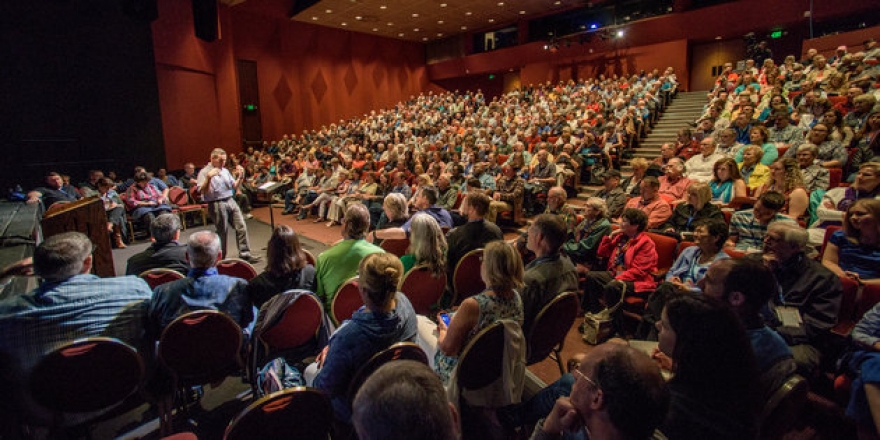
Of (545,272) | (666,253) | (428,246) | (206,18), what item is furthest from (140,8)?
(666,253)

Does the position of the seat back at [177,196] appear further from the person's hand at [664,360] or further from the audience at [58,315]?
the person's hand at [664,360]

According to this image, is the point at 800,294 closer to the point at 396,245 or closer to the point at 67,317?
the point at 396,245

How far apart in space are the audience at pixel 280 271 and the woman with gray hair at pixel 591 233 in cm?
236

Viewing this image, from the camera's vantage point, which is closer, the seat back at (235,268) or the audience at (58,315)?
the audience at (58,315)

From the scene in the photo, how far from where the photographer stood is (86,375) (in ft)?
5.53

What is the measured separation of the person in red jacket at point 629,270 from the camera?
301 centimetres

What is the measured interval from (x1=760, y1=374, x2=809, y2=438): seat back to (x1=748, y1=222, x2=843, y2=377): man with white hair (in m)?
0.95

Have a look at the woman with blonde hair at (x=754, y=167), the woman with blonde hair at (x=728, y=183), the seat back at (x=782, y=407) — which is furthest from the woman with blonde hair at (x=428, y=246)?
the woman with blonde hair at (x=754, y=167)

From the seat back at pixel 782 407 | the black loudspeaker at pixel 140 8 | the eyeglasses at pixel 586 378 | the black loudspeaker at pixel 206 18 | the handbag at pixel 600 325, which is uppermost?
the black loudspeaker at pixel 206 18

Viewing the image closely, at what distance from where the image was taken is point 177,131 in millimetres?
10867

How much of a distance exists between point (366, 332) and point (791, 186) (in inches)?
165

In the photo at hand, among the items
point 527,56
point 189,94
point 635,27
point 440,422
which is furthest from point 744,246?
point 527,56

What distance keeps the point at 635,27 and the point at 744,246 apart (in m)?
14.4

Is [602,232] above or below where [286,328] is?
above
